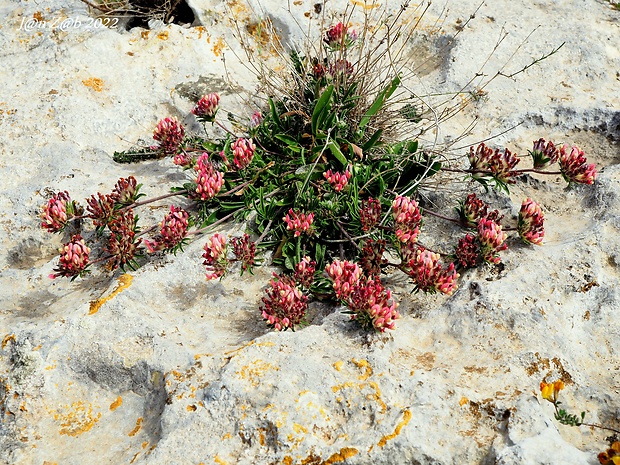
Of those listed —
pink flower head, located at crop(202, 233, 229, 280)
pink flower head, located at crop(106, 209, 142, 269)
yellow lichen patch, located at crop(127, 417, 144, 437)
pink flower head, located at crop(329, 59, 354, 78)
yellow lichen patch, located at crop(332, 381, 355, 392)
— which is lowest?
yellow lichen patch, located at crop(127, 417, 144, 437)

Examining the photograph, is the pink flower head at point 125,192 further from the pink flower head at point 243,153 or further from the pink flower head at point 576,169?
the pink flower head at point 576,169

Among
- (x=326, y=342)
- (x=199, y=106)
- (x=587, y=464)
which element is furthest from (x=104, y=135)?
(x=587, y=464)

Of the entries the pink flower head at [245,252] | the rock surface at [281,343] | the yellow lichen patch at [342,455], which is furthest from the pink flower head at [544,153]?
the yellow lichen patch at [342,455]

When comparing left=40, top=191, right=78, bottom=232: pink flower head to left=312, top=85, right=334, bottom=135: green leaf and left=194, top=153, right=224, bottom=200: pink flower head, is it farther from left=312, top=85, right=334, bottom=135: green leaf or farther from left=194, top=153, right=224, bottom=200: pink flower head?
left=312, top=85, right=334, bottom=135: green leaf

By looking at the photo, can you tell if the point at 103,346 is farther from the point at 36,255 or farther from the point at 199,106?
the point at 199,106

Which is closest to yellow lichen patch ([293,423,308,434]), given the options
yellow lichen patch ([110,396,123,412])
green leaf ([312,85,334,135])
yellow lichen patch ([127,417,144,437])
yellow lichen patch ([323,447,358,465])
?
yellow lichen patch ([323,447,358,465])

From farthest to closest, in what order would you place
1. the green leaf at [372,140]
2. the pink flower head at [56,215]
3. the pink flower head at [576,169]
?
1. the green leaf at [372,140]
2. the pink flower head at [576,169]
3. the pink flower head at [56,215]
